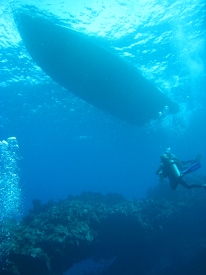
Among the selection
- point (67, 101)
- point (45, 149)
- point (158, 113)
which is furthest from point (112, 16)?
point (45, 149)

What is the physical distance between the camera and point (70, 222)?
1150 centimetres

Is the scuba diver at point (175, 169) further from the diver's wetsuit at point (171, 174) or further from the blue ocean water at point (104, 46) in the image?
the blue ocean water at point (104, 46)

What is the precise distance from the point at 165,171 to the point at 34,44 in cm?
1067

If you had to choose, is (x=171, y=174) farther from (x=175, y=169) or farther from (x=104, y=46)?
(x=104, y=46)

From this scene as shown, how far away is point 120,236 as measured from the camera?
46.3 ft

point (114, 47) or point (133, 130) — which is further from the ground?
point (133, 130)

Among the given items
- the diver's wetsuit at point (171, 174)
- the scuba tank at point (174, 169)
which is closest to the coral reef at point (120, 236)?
the diver's wetsuit at point (171, 174)

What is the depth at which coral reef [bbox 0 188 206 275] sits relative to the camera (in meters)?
9.81

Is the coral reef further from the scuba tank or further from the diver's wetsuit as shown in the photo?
the scuba tank

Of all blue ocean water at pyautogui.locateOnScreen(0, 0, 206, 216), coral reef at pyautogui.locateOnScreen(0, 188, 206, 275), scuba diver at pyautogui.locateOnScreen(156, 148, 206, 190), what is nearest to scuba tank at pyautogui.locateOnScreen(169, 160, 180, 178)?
scuba diver at pyautogui.locateOnScreen(156, 148, 206, 190)

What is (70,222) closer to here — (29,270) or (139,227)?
(29,270)

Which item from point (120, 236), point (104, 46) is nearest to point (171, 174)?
point (120, 236)

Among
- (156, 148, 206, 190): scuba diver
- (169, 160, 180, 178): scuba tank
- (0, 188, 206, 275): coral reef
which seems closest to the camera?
(156, 148, 206, 190): scuba diver

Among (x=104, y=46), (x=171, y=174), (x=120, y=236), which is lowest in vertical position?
(x=120, y=236)
